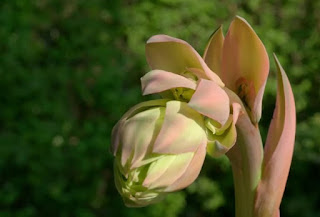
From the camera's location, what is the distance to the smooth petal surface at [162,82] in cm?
62

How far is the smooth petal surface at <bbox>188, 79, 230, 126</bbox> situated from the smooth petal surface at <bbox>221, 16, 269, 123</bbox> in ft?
0.24

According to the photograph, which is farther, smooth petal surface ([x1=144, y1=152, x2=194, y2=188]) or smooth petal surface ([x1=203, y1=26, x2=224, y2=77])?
smooth petal surface ([x1=203, y1=26, x2=224, y2=77])

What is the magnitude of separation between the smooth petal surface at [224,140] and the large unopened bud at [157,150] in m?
0.02

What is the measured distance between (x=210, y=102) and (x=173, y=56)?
3.5 inches

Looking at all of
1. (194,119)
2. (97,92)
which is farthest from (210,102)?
(97,92)

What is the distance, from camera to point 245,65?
717 mm

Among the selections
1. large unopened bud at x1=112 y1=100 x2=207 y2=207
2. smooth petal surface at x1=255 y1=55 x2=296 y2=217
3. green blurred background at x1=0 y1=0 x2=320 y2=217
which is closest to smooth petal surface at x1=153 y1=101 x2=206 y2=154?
large unopened bud at x1=112 y1=100 x2=207 y2=207

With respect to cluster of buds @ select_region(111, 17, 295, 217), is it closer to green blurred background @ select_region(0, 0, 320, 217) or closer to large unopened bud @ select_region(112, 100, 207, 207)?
large unopened bud @ select_region(112, 100, 207, 207)

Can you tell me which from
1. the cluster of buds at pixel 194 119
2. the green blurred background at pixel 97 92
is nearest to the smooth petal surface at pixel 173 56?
the cluster of buds at pixel 194 119

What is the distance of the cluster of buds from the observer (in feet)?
2.02

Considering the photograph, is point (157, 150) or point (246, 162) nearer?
point (157, 150)

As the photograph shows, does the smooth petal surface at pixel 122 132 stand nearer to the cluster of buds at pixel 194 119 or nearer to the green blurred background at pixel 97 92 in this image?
the cluster of buds at pixel 194 119

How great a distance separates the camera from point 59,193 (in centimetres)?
216

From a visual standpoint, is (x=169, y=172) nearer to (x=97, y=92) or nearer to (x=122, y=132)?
(x=122, y=132)
